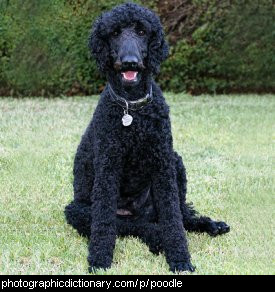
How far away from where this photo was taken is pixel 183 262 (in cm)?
370

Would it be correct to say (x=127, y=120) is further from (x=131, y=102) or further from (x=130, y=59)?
(x=130, y=59)

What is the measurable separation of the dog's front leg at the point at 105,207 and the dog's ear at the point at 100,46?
516mm

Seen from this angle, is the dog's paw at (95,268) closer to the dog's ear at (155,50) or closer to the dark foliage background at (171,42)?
the dog's ear at (155,50)

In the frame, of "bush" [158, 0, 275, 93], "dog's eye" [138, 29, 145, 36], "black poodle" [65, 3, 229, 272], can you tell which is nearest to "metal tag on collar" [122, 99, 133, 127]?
"black poodle" [65, 3, 229, 272]

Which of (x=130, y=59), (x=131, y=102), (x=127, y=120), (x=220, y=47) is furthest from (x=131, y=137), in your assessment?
(x=220, y=47)

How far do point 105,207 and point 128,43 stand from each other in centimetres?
92

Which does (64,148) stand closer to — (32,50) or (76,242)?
(76,242)

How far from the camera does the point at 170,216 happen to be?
3791 mm

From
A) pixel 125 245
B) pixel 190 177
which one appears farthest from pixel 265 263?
pixel 190 177

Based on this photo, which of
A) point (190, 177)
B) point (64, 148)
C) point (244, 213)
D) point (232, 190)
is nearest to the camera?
point (244, 213)

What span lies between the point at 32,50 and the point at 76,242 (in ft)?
23.5

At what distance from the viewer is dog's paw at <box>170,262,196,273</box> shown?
3648 millimetres

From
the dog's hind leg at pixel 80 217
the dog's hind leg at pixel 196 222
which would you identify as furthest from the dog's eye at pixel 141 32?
the dog's hind leg at pixel 80 217

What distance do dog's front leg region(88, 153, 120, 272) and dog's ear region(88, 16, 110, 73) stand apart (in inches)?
20.3
